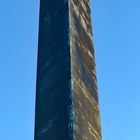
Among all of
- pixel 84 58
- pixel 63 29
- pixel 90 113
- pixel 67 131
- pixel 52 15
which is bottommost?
pixel 67 131

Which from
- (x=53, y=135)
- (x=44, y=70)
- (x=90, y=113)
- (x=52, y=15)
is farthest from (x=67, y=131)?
(x=52, y=15)

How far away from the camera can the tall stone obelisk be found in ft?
11.7

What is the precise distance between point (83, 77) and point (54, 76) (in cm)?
33

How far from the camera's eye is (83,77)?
4.05m

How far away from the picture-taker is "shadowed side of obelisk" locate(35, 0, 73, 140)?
356 cm

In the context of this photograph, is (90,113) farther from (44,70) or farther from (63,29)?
(63,29)

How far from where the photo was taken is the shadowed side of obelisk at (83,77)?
363cm

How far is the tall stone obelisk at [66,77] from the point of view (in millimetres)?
3561

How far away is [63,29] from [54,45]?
0.22 meters

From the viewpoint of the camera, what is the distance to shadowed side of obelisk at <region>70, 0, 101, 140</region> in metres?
3.63

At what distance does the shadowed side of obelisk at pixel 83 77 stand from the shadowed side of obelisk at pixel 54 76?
0.25 ft

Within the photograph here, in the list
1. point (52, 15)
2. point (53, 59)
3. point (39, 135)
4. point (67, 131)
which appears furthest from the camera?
point (52, 15)

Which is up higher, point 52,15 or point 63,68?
point 52,15

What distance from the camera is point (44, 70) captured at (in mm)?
4184
